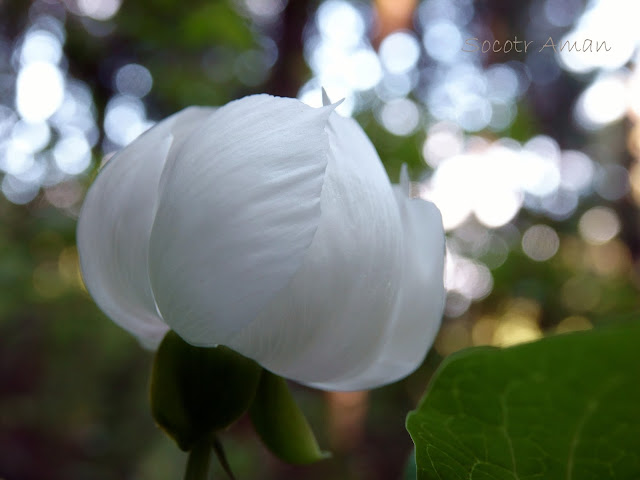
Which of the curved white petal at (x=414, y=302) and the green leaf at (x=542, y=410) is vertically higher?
the green leaf at (x=542, y=410)

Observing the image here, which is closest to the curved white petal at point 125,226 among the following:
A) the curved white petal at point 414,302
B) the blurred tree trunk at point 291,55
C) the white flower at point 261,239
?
the white flower at point 261,239

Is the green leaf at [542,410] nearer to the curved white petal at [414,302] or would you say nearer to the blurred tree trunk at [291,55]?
the curved white petal at [414,302]

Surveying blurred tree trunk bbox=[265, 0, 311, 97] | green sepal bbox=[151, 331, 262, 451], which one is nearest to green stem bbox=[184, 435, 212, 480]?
green sepal bbox=[151, 331, 262, 451]

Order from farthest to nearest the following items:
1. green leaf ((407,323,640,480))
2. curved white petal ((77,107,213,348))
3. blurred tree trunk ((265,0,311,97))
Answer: blurred tree trunk ((265,0,311,97)) → curved white petal ((77,107,213,348)) → green leaf ((407,323,640,480))

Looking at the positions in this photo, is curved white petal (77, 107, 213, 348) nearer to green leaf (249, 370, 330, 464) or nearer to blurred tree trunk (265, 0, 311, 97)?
green leaf (249, 370, 330, 464)

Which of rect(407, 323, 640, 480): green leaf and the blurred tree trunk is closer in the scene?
rect(407, 323, 640, 480): green leaf

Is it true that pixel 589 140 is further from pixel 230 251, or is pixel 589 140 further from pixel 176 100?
pixel 230 251

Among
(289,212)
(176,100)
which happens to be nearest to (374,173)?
(289,212)

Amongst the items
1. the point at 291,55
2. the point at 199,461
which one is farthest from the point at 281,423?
the point at 291,55
